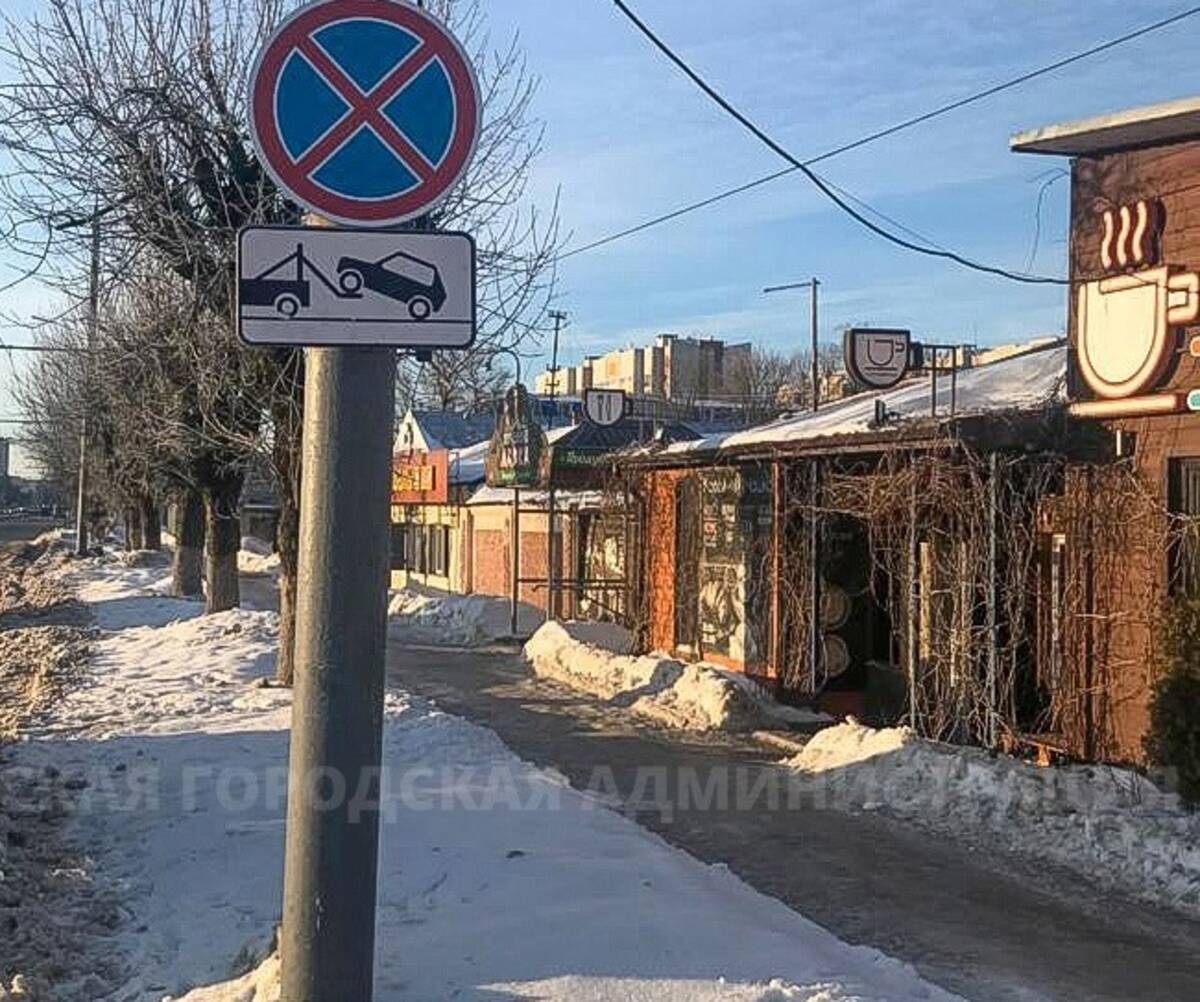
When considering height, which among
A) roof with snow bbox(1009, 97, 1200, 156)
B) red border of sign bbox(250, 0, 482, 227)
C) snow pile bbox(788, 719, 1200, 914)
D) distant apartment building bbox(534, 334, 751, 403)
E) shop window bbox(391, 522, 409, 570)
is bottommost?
snow pile bbox(788, 719, 1200, 914)

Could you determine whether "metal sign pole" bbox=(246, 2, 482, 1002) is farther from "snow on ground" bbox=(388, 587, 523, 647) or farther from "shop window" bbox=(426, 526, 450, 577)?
"shop window" bbox=(426, 526, 450, 577)

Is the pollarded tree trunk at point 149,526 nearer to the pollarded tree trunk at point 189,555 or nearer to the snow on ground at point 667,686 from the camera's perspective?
the pollarded tree trunk at point 189,555

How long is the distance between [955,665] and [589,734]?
3570 millimetres

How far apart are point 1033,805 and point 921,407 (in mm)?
5503

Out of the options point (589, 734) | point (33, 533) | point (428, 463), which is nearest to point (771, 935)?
point (589, 734)

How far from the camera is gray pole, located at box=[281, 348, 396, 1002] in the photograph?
13.9ft

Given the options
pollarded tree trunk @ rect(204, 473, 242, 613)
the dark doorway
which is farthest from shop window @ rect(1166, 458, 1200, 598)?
pollarded tree trunk @ rect(204, 473, 242, 613)

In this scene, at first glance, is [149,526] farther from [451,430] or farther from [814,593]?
[814,593]

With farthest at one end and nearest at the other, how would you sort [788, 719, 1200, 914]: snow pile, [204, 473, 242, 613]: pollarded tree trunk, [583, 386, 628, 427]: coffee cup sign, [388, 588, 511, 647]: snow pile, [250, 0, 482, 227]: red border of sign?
[388, 588, 511, 647]: snow pile, [583, 386, 628, 427]: coffee cup sign, [204, 473, 242, 613]: pollarded tree trunk, [788, 719, 1200, 914]: snow pile, [250, 0, 482, 227]: red border of sign

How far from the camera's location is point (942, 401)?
47.1 feet

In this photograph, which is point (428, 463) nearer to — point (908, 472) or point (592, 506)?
point (592, 506)

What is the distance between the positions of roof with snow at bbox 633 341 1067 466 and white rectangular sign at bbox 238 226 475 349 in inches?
340

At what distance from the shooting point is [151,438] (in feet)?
55.0

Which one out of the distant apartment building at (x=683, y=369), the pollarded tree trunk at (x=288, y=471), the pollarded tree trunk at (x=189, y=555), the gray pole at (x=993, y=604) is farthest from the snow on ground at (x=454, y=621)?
the distant apartment building at (x=683, y=369)
